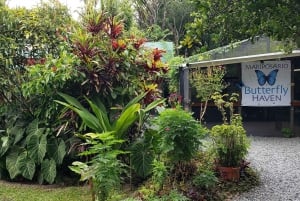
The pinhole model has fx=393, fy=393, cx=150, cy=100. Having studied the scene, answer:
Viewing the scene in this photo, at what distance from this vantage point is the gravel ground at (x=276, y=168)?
203 inches

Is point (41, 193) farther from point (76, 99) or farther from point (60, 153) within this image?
point (76, 99)

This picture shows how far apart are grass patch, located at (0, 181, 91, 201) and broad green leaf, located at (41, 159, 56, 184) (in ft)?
0.47

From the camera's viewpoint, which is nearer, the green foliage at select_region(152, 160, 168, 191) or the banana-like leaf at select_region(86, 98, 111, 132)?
the green foliage at select_region(152, 160, 168, 191)

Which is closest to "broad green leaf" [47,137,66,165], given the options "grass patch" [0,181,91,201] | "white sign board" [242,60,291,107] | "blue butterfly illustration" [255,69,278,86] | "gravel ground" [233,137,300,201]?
"grass patch" [0,181,91,201]

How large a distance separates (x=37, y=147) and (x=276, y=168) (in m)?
3.97

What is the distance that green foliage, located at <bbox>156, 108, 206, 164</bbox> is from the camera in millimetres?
4961

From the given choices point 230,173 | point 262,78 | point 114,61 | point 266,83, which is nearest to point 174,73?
point 262,78

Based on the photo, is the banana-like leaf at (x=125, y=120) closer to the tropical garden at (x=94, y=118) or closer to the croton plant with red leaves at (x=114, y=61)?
the tropical garden at (x=94, y=118)

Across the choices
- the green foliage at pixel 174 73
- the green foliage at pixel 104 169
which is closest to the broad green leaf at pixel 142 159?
the green foliage at pixel 104 169

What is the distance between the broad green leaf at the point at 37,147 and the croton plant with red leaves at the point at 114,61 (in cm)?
107

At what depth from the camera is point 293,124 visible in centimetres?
1031

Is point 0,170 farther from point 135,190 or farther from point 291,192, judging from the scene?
point 291,192

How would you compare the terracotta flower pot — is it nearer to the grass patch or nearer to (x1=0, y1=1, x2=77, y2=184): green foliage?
the grass patch

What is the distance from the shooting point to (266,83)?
10.1 meters
